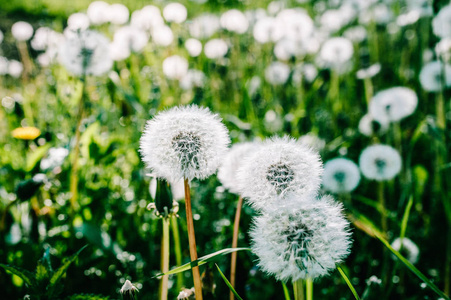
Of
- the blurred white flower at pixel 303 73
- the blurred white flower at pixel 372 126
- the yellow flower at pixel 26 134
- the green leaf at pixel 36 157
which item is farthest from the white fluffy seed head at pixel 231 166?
the blurred white flower at pixel 303 73

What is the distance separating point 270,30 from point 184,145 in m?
2.36

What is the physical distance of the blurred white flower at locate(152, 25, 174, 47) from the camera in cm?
317

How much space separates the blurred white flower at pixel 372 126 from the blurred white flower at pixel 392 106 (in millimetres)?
18

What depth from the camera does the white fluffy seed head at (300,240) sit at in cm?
86

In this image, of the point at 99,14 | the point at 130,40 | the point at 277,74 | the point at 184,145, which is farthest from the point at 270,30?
the point at 184,145

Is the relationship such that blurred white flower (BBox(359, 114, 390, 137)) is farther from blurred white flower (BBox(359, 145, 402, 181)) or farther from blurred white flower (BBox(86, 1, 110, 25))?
blurred white flower (BBox(86, 1, 110, 25))

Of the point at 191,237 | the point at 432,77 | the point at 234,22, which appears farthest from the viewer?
the point at 234,22

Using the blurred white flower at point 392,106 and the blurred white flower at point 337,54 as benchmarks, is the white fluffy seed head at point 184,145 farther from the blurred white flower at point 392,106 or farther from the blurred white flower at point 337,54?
the blurred white flower at point 337,54

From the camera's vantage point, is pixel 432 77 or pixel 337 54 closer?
pixel 432 77

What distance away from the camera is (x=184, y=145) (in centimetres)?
104

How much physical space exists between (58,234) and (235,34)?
2520 mm

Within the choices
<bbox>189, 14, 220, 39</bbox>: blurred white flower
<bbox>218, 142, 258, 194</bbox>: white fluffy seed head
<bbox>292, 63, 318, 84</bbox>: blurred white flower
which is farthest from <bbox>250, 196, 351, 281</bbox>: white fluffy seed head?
<bbox>189, 14, 220, 39</bbox>: blurred white flower

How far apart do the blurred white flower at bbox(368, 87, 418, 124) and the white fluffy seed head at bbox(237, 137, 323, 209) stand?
125 centimetres

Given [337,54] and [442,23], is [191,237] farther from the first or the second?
[337,54]
